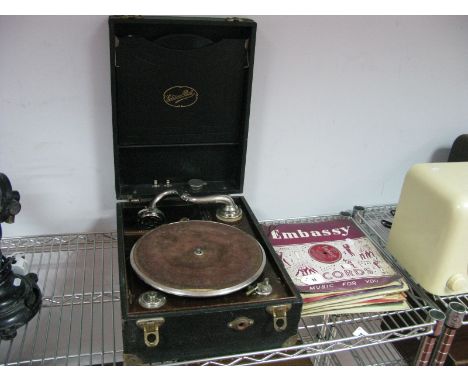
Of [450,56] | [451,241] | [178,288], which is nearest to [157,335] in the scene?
[178,288]

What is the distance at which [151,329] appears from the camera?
79cm

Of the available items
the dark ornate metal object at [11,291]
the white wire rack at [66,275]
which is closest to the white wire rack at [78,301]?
the white wire rack at [66,275]

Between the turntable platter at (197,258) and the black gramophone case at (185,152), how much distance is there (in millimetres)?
27

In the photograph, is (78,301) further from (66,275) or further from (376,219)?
(376,219)

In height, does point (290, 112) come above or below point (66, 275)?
above

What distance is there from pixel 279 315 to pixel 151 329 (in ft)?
0.79

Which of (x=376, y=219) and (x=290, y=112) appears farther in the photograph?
(x=376, y=219)

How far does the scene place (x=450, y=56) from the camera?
4.12 ft

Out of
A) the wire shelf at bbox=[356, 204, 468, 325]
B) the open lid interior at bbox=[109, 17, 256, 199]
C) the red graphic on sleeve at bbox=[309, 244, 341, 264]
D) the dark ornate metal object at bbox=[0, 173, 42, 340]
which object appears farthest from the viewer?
the wire shelf at bbox=[356, 204, 468, 325]

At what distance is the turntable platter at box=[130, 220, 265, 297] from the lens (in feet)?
2.83

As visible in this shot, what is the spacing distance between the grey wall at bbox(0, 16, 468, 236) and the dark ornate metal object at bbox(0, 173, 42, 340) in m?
0.21

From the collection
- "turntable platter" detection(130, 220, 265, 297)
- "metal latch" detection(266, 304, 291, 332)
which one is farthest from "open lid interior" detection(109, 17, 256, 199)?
"metal latch" detection(266, 304, 291, 332)

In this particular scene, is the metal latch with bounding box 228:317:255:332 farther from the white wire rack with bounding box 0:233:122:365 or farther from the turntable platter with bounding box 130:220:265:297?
the white wire rack with bounding box 0:233:122:365

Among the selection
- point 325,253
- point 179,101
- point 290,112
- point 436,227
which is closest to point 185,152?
point 179,101
